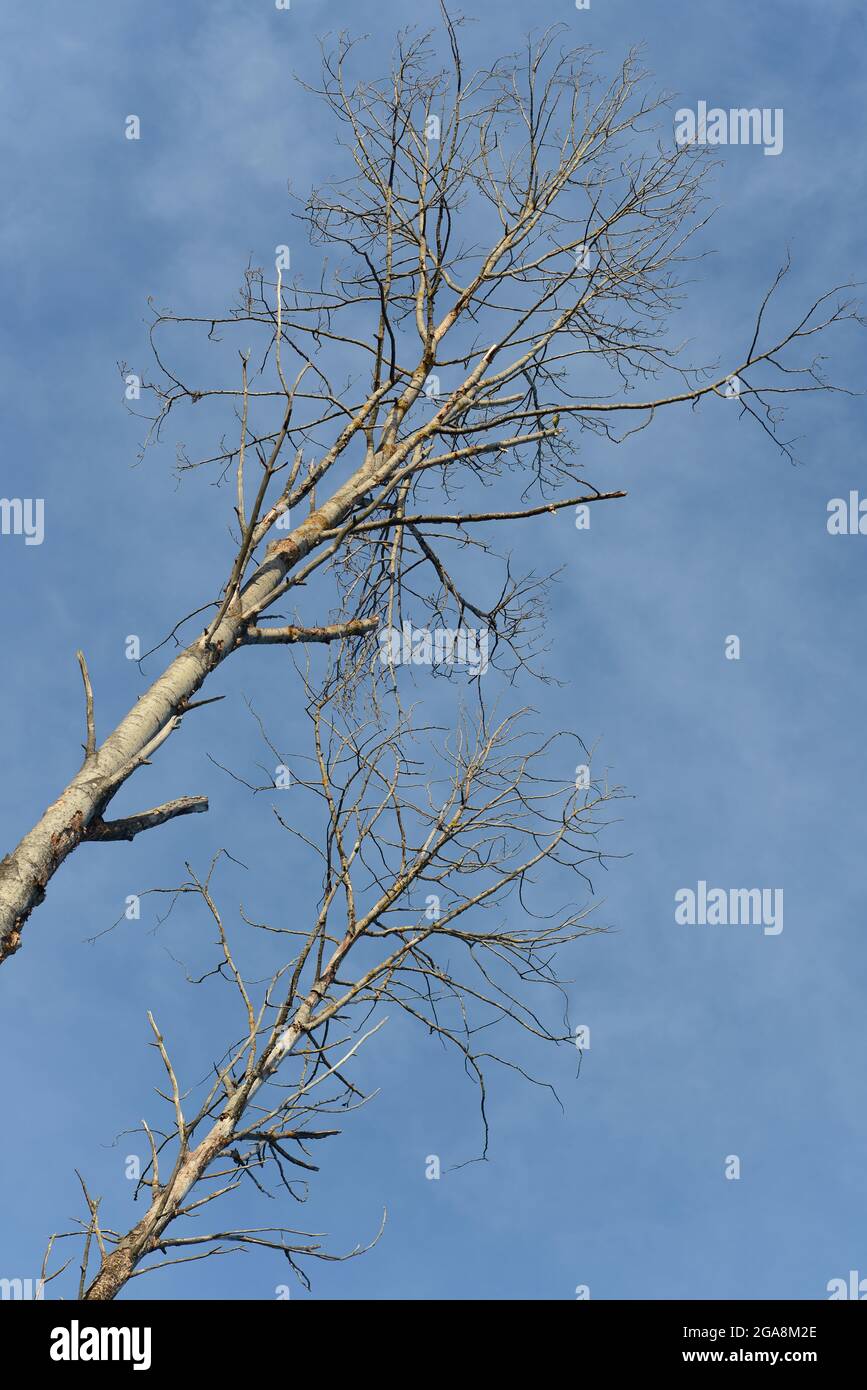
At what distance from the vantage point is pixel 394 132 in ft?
18.9

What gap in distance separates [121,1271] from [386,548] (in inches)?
139

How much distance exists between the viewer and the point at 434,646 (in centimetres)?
591

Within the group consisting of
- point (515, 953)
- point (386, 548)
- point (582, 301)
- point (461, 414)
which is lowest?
point (515, 953)

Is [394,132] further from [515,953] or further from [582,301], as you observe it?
[515,953]
